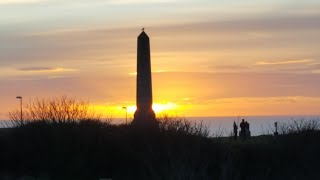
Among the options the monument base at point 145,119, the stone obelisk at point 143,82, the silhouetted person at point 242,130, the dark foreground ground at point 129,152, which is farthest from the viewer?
the silhouetted person at point 242,130

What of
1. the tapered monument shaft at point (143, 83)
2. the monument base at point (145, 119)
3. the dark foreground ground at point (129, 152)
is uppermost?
the tapered monument shaft at point (143, 83)

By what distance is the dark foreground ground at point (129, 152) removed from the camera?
134 feet

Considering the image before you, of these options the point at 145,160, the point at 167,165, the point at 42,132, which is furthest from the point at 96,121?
the point at 167,165

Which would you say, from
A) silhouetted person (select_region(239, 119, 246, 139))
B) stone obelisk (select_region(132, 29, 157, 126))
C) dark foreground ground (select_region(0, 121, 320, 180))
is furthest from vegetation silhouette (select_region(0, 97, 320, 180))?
silhouetted person (select_region(239, 119, 246, 139))

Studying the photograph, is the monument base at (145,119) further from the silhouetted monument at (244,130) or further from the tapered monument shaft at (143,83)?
the silhouetted monument at (244,130)

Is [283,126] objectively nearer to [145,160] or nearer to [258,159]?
[258,159]

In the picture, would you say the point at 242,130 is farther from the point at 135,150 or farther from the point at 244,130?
the point at 135,150

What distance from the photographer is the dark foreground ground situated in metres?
40.9

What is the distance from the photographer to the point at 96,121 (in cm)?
4534

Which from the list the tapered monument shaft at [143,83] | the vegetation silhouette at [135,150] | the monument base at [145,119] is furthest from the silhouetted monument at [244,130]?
the vegetation silhouette at [135,150]

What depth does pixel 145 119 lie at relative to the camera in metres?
47.7

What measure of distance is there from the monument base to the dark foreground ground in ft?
2.85

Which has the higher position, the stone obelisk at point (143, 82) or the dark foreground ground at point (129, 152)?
the stone obelisk at point (143, 82)

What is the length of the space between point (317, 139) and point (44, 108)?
14.4m
